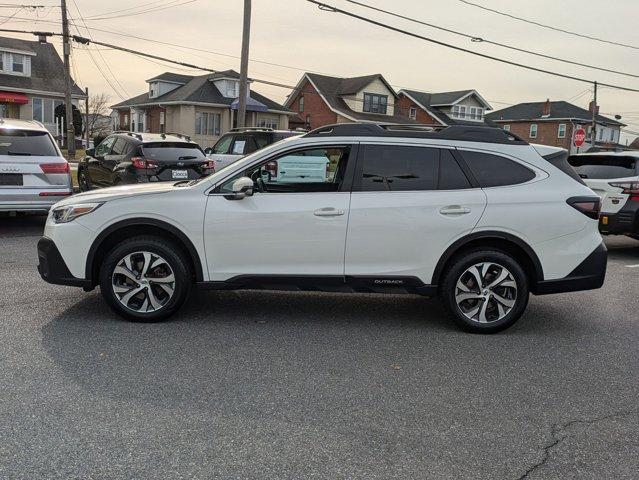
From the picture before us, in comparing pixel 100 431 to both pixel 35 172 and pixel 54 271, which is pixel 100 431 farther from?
pixel 35 172

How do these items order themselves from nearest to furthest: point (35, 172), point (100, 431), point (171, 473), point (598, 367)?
point (171, 473), point (100, 431), point (598, 367), point (35, 172)

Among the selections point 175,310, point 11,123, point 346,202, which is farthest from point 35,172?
point 346,202

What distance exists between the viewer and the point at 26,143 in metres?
9.16

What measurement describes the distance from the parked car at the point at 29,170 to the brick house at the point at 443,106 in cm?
4989

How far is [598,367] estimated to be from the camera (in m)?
4.60

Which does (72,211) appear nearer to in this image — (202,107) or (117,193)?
(117,193)

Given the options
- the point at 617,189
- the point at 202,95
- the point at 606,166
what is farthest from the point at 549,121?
the point at 617,189

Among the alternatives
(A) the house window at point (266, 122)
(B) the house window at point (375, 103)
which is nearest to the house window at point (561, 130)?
(B) the house window at point (375, 103)

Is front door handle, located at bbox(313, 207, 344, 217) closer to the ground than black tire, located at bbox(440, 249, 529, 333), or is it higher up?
higher up

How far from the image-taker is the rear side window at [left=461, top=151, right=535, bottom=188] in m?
5.26

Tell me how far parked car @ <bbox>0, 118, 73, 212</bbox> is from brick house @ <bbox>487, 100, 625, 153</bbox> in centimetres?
6022

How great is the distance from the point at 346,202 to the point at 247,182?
34.3 inches

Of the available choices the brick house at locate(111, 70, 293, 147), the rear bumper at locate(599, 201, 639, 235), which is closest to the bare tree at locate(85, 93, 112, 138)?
the brick house at locate(111, 70, 293, 147)

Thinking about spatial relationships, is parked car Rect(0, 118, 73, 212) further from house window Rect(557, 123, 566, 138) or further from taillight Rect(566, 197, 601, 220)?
house window Rect(557, 123, 566, 138)
